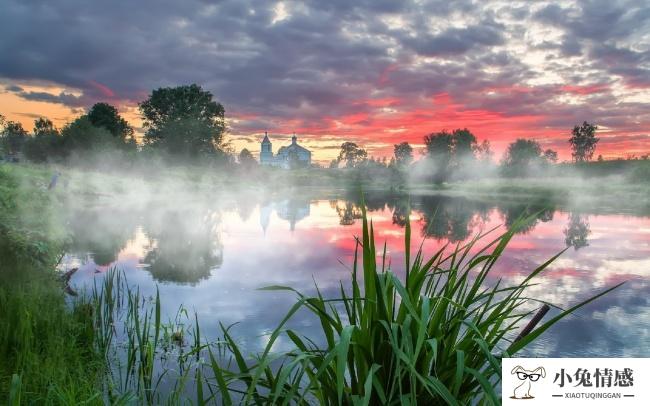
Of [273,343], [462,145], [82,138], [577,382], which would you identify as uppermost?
[462,145]

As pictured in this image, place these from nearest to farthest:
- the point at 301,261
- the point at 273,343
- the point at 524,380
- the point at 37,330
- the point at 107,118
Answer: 1. the point at 524,380
2. the point at 273,343
3. the point at 37,330
4. the point at 301,261
5. the point at 107,118

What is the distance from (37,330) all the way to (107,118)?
7908 cm

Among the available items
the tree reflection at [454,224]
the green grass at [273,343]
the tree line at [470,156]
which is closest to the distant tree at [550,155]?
the tree line at [470,156]

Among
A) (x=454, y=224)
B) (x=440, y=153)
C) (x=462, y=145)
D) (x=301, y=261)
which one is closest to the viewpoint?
(x=301, y=261)

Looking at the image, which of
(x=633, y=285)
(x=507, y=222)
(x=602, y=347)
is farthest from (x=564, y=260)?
(x=507, y=222)

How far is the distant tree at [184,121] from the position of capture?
76875 mm

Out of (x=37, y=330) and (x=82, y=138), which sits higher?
(x=82, y=138)

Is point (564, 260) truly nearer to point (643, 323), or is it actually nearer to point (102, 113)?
point (643, 323)

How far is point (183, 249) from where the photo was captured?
19.8 meters

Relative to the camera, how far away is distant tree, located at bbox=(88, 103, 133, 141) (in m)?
76.4

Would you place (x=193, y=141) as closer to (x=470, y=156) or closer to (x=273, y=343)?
(x=470, y=156)

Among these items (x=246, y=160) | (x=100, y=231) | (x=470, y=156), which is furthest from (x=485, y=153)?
(x=100, y=231)

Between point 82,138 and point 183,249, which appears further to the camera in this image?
point 82,138

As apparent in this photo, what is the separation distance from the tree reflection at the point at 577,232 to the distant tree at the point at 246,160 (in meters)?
73.5
